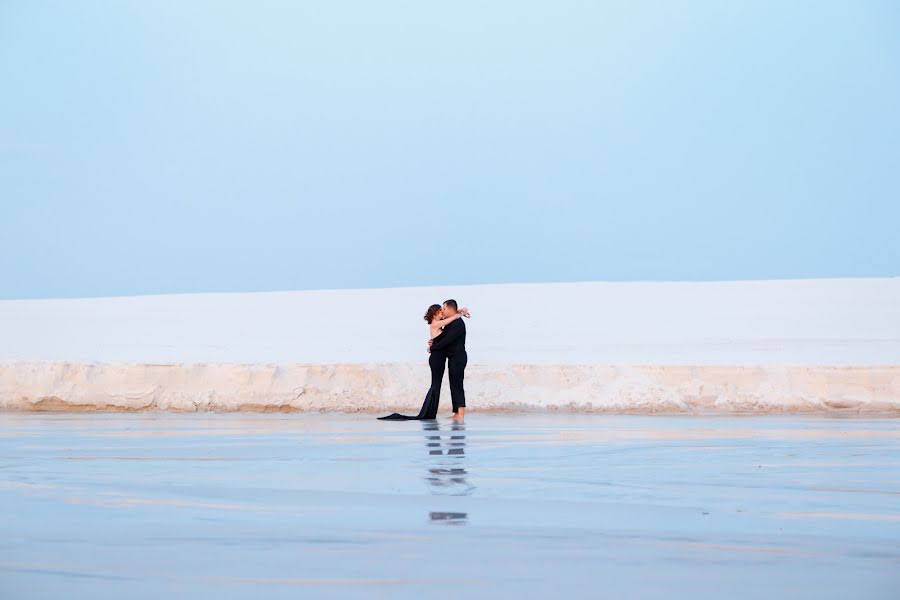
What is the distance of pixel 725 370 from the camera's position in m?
20.2

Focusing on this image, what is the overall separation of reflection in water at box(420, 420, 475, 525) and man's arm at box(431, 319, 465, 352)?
9.11 ft

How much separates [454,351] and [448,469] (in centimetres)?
789

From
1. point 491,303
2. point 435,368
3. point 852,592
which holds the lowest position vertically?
point 852,592

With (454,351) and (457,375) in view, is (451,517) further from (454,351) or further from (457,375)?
(454,351)

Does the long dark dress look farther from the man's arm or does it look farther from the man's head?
the man's head

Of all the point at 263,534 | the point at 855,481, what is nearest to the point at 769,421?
the point at 855,481

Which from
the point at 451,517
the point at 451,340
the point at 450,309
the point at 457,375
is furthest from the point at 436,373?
the point at 451,517

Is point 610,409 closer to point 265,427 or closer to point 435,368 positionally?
point 435,368

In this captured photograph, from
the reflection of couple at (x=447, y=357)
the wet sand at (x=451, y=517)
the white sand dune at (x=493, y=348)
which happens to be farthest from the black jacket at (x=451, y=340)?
the wet sand at (x=451, y=517)

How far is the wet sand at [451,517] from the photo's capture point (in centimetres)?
530

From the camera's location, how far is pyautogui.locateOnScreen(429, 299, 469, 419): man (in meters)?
17.6

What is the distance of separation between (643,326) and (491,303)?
1031 centimetres

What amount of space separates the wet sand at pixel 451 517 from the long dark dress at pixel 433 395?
432cm

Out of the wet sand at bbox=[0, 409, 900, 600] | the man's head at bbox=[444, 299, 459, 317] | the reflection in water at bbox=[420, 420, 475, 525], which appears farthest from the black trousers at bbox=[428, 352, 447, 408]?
the wet sand at bbox=[0, 409, 900, 600]
